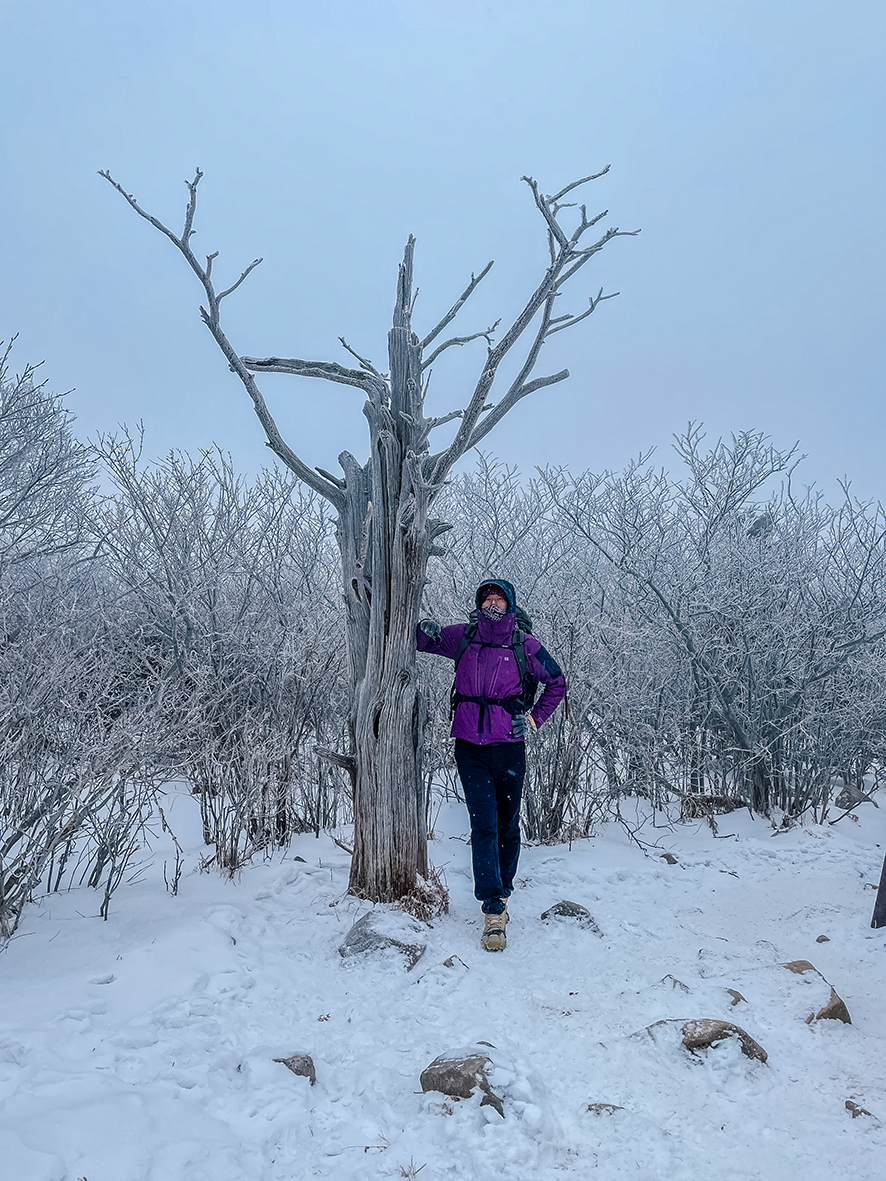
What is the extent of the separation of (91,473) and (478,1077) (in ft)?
36.1

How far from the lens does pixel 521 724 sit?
3963 millimetres

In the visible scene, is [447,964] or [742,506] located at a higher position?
[742,506]

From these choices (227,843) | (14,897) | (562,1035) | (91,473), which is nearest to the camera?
(562,1035)

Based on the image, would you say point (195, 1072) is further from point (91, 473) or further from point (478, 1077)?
point (91, 473)

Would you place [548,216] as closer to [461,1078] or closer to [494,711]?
[494,711]

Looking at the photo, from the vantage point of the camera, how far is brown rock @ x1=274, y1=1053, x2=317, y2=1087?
2.43m

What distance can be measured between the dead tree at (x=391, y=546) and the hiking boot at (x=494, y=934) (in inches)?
19.1

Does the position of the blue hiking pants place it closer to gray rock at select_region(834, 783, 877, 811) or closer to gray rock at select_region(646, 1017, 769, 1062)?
gray rock at select_region(646, 1017, 769, 1062)

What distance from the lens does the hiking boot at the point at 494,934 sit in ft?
11.6

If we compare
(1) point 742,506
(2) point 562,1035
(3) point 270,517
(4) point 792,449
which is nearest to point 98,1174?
(2) point 562,1035

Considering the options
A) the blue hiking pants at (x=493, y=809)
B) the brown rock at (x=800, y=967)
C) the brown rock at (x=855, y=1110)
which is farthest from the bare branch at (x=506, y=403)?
the brown rock at (x=855, y=1110)

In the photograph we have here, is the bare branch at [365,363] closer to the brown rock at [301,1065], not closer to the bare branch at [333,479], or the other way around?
the bare branch at [333,479]

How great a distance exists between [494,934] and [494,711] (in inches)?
45.3

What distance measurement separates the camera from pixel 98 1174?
5.80 ft
